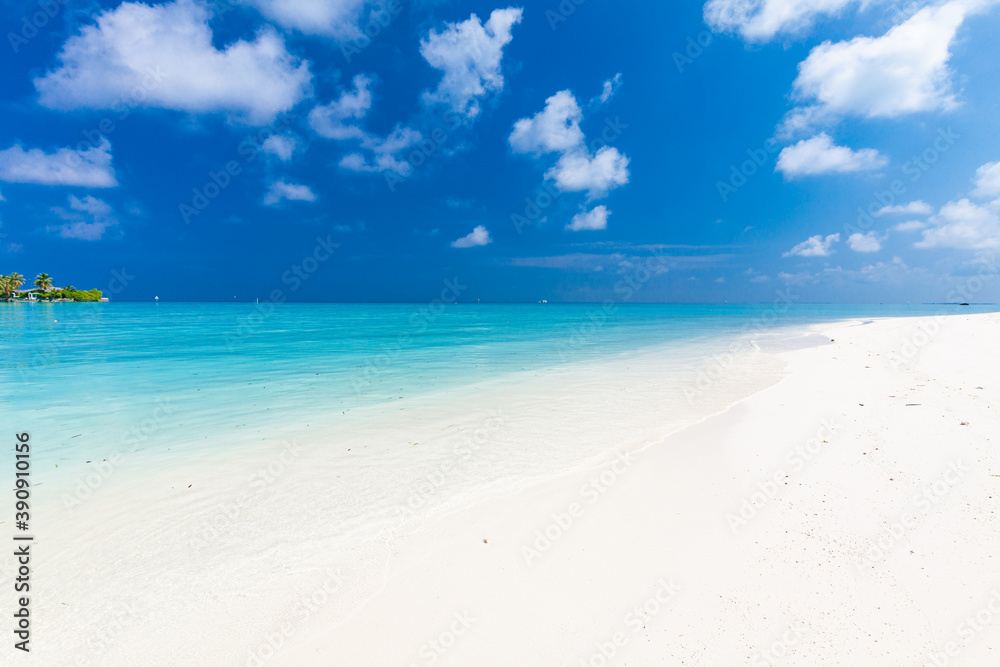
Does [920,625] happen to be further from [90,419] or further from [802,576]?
[90,419]

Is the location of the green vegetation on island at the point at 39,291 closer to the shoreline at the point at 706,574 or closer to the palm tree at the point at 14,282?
the palm tree at the point at 14,282

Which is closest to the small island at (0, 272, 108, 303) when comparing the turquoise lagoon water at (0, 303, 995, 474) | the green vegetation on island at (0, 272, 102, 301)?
the green vegetation on island at (0, 272, 102, 301)

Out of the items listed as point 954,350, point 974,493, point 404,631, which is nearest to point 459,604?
point 404,631

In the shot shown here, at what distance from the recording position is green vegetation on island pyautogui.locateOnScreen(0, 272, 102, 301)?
130 metres

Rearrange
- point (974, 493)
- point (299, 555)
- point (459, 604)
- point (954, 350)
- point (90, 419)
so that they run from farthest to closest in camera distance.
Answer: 1. point (954, 350)
2. point (90, 419)
3. point (974, 493)
4. point (299, 555)
5. point (459, 604)

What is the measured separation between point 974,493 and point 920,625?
10.7 ft

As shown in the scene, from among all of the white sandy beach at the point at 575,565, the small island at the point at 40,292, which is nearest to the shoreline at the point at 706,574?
the white sandy beach at the point at 575,565

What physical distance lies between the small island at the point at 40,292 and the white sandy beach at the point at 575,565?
191m

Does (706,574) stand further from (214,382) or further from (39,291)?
(39,291)

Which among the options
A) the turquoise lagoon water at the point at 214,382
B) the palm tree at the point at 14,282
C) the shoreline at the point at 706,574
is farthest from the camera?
the palm tree at the point at 14,282

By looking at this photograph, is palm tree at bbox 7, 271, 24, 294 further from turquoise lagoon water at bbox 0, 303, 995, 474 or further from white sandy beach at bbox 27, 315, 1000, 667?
white sandy beach at bbox 27, 315, 1000, 667

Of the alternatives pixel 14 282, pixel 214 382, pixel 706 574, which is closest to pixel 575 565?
pixel 706 574

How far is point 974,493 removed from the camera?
5.22m

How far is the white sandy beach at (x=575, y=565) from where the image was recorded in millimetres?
3381
